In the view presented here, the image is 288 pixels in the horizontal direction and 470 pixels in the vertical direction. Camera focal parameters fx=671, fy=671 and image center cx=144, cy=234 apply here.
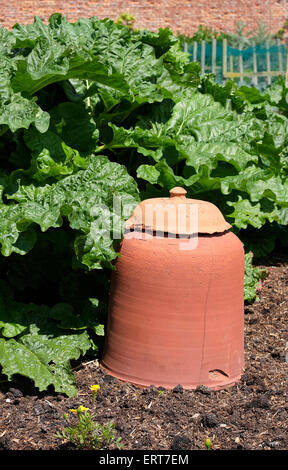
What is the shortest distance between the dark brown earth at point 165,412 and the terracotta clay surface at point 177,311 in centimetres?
10

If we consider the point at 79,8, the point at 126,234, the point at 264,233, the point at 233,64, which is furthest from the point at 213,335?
the point at 79,8

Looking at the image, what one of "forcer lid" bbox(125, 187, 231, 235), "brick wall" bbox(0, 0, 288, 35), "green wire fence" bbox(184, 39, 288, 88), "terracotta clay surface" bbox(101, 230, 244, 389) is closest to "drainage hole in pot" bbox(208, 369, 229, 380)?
"terracotta clay surface" bbox(101, 230, 244, 389)

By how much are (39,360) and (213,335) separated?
871 mm

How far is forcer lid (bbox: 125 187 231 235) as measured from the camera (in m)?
3.29

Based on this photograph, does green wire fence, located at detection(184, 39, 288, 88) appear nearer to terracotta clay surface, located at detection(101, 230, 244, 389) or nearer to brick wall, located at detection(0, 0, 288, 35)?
terracotta clay surface, located at detection(101, 230, 244, 389)

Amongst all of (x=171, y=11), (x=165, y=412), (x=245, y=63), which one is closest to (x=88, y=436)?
(x=165, y=412)

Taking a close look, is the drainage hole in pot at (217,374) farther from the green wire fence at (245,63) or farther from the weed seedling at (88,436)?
the green wire fence at (245,63)

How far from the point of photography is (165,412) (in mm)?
3062

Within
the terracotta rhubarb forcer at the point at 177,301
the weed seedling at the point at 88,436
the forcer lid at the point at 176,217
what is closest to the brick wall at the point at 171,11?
the forcer lid at the point at 176,217

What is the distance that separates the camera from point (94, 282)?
3863 mm

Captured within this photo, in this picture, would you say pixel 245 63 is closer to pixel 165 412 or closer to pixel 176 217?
pixel 176 217

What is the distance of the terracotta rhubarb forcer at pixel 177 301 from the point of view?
10.6 ft

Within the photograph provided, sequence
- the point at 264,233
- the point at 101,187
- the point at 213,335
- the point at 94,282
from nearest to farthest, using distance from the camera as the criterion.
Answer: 1. the point at 213,335
2. the point at 101,187
3. the point at 94,282
4. the point at 264,233
